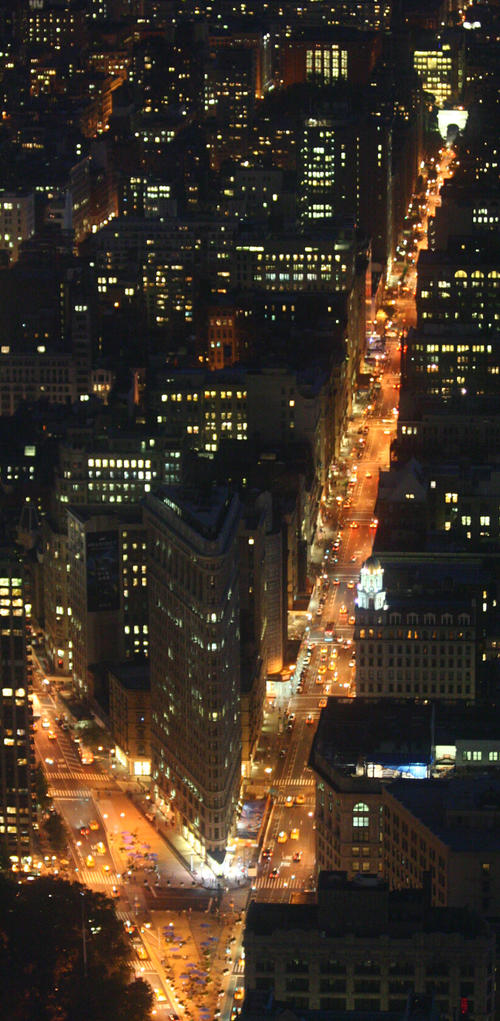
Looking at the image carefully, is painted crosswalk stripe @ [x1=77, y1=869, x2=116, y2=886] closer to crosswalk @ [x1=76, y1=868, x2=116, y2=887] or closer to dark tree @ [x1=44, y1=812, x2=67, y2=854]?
crosswalk @ [x1=76, y1=868, x2=116, y2=887]

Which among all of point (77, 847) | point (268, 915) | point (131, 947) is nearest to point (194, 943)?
point (131, 947)

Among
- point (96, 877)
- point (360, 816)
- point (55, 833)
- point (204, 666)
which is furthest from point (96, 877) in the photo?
point (360, 816)

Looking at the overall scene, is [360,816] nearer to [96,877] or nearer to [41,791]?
[96,877]

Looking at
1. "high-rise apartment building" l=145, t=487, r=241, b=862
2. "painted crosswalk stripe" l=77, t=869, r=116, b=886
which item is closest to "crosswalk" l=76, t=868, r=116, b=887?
"painted crosswalk stripe" l=77, t=869, r=116, b=886

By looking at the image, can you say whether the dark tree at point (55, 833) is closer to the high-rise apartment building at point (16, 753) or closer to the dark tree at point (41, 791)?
the dark tree at point (41, 791)

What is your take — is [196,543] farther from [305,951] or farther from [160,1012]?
[305,951]

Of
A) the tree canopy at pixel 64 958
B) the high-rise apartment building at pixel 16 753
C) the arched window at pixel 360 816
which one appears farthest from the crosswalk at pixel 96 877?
the arched window at pixel 360 816
